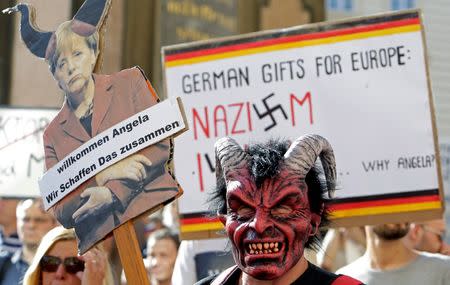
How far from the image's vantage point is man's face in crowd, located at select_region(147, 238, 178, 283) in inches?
310

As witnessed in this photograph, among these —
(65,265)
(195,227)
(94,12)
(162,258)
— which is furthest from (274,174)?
(162,258)

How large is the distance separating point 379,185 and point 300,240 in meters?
2.60

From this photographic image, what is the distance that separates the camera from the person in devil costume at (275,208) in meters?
3.77

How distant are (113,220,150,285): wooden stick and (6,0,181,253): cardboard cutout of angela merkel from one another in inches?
1.1

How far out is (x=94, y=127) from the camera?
4367mm

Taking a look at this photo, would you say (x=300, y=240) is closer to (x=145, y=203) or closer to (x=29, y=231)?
(x=145, y=203)

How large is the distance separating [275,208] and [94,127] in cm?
81

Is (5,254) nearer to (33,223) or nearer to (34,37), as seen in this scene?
(33,223)

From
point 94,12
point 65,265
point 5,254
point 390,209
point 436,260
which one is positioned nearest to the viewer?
point 94,12

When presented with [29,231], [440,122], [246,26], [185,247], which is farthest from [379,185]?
[440,122]

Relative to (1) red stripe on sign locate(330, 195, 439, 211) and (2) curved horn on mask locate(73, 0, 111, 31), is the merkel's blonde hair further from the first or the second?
(1) red stripe on sign locate(330, 195, 439, 211)

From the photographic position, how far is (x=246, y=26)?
19.5 metres

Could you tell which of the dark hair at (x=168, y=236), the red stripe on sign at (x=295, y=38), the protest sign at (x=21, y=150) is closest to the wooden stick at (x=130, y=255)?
the red stripe on sign at (x=295, y=38)

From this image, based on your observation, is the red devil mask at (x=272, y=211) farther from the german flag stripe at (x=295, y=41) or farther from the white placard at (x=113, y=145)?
the german flag stripe at (x=295, y=41)
